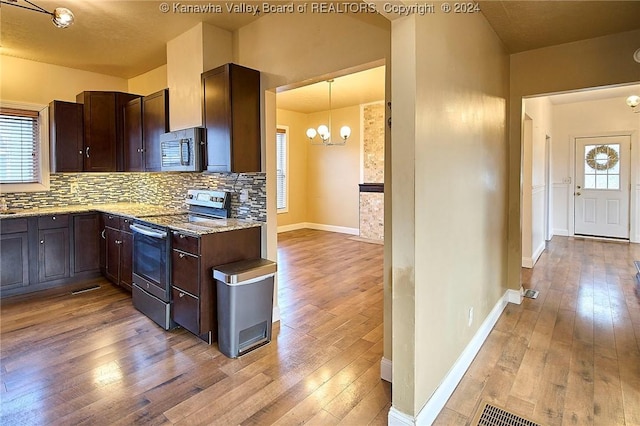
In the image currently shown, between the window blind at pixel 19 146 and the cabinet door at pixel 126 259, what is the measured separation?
1.62 metres

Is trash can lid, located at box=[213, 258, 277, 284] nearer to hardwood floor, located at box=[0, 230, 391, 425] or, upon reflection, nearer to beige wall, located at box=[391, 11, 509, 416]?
hardwood floor, located at box=[0, 230, 391, 425]

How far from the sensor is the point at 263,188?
3.20 m

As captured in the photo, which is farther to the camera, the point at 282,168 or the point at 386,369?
the point at 282,168

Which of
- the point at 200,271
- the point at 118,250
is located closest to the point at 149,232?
the point at 200,271

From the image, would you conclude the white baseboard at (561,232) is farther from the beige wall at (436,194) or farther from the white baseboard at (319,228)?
the beige wall at (436,194)

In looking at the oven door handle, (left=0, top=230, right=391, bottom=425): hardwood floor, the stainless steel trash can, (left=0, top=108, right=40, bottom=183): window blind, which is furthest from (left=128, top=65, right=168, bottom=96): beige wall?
the stainless steel trash can

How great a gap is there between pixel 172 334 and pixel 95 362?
1.94 feet

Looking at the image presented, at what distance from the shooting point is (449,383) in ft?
7.30

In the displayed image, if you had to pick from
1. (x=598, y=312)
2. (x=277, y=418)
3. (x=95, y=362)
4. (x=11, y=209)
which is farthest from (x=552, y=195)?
(x=11, y=209)

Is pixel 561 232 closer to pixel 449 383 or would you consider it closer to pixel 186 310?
pixel 449 383

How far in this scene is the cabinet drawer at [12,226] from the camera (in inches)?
149

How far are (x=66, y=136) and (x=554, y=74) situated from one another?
543cm

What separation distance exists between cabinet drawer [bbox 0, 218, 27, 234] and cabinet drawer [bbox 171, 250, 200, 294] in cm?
221

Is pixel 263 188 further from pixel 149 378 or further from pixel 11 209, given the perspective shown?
pixel 11 209
